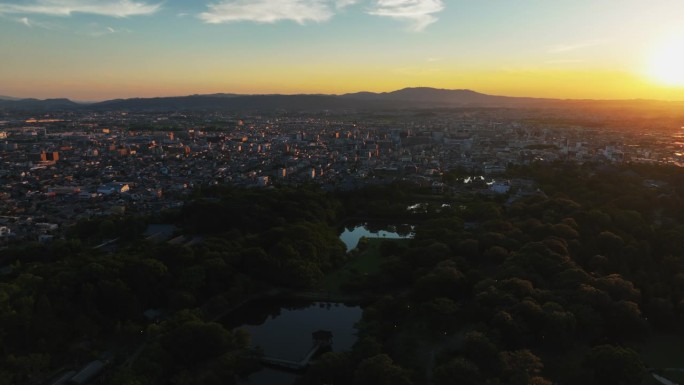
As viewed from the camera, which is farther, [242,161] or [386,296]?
[242,161]

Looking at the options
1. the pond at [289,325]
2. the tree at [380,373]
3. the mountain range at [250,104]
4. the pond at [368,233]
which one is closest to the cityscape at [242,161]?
the pond at [368,233]

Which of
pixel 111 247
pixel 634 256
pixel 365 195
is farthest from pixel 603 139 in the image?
pixel 111 247

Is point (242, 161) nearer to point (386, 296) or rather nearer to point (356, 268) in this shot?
point (356, 268)

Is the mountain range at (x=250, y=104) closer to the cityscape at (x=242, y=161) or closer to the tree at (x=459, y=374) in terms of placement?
the cityscape at (x=242, y=161)

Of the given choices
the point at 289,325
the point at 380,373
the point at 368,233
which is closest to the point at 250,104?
the point at 368,233

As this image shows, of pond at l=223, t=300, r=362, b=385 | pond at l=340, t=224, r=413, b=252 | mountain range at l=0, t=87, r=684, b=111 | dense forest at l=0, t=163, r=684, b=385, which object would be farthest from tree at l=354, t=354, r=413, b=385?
mountain range at l=0, t=87, r=684, b=111

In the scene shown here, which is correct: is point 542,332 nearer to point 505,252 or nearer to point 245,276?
point 505,252
